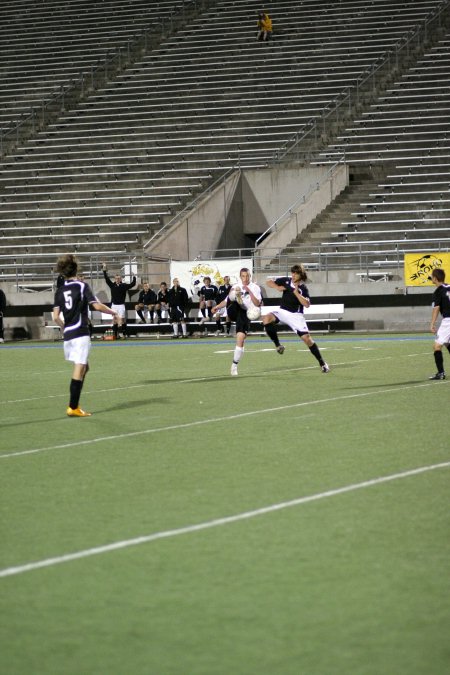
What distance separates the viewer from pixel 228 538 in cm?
695

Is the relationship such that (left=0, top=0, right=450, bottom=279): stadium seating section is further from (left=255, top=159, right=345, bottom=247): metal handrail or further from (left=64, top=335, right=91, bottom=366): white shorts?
(left=64, top=335, right=91, bottom=366): white shorts

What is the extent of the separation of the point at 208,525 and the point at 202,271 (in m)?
27.5

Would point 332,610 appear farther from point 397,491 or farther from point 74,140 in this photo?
point 74,140

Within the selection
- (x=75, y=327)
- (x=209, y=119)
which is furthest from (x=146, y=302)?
(x=75, y=327)

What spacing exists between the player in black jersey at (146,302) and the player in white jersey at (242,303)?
14.0m

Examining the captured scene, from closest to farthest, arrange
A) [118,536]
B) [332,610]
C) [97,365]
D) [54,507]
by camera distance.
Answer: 1. [332,610]
2. [118,536]
3. [54,507]
4. [97,365]

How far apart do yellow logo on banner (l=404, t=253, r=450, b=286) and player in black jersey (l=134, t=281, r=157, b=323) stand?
7.69 meters

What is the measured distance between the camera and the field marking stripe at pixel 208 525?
6.39m

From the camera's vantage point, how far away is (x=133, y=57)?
5053cm

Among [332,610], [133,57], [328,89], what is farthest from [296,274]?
[133,57]

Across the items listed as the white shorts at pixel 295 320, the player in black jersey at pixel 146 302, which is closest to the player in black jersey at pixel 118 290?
the player in black jersey at pixel 146 302

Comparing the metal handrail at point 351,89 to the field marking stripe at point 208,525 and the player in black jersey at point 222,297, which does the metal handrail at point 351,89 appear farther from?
the field marking stripe at point 208,525

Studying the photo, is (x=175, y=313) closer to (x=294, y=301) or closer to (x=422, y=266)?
(x=422, y=266)

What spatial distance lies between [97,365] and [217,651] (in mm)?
18484
